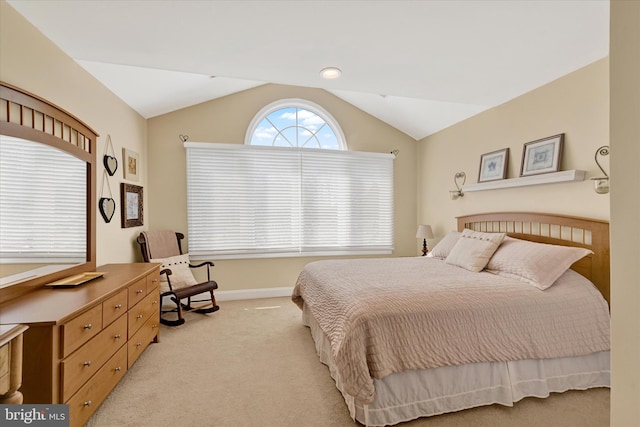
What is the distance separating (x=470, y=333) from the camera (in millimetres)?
1923

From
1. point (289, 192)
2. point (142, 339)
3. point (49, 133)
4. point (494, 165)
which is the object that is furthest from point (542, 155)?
point (49, 133)

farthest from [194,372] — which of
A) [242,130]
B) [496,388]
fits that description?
[242,130]

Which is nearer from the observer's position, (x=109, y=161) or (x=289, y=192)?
(x=109, y=161)

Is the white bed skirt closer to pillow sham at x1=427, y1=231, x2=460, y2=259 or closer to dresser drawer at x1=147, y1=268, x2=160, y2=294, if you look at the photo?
pillow sham at x1=427, y1=231, x2=460, y2=259

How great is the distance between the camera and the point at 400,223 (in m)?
4.97

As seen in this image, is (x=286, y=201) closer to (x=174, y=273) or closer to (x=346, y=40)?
(x=174, y=273)

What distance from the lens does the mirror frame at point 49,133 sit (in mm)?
1798

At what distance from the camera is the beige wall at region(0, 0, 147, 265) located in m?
1.90

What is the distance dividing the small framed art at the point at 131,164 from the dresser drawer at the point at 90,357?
1.88 m

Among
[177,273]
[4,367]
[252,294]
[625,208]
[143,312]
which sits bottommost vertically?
[252,294]

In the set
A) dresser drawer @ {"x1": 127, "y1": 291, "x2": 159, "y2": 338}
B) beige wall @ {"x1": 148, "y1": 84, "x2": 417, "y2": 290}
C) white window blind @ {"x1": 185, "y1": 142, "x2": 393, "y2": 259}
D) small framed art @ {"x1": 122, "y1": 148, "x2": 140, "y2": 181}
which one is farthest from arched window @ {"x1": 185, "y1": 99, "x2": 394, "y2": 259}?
dresser drawer @ {"x1": 127, "y1": 291, "x2": 159, "y2": 338}

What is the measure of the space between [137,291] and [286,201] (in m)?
2.36

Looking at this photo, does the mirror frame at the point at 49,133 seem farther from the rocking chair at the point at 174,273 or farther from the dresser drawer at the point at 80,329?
the rocking chair at the point at 174,273

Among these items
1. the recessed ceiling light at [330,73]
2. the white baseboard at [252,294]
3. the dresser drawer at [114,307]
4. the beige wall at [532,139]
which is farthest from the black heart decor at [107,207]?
the beige wall at [532,139]
